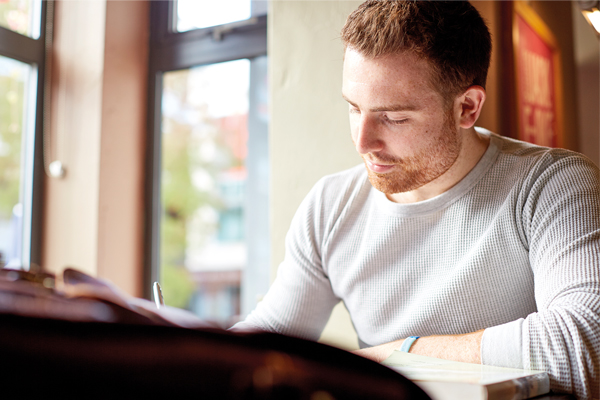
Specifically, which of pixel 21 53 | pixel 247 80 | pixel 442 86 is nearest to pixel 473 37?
pixel 442 86

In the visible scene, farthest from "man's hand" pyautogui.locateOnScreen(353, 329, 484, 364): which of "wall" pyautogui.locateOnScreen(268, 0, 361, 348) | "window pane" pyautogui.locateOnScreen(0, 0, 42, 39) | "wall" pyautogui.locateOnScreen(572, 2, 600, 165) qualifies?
"wall" pyautogui.locateOnScreen(572, 2, 600, 165)

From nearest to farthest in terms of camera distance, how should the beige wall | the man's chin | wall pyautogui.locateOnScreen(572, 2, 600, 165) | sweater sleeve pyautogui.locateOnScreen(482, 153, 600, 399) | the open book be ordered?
the open book
sweater sleeve pyautogui.locateOnScreen(482, 153, 600, 399)
the man's chin
the beige wall
wall pyautogui.locateOnScreen(572, 2, 600, 165)

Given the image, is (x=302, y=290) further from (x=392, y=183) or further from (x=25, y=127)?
(x=25, y=127)

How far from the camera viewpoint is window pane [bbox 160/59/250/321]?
511cm

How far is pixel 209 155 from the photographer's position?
534 cm

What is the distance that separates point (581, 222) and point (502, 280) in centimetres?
18

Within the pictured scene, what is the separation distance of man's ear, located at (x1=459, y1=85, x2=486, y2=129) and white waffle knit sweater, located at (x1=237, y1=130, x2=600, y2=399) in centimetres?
7

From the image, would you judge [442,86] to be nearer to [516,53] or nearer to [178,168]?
[516,53]

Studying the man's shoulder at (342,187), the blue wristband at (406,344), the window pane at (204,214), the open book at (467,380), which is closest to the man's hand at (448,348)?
the blue wristband at (406,344)

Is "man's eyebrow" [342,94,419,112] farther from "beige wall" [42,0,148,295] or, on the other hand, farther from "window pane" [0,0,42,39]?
"window pane" [0,0,42,39]

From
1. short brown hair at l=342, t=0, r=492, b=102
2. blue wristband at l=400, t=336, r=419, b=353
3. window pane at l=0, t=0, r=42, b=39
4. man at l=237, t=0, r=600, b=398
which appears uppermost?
window pane at l=0, t=0, r=42, b=39

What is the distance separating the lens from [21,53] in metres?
1.97

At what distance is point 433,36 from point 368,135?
228mm

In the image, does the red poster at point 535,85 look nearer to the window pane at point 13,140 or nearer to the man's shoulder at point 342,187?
the man's shoulder at point 342,187
